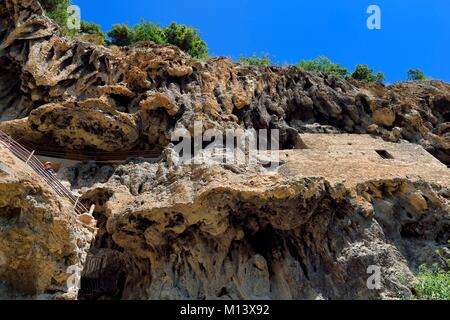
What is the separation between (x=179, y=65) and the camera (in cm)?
1842

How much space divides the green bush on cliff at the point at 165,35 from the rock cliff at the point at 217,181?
1242cm

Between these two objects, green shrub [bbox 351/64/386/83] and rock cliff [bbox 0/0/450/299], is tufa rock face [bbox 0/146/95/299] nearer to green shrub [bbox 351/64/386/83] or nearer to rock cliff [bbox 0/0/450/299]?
rock cliff [bbox 0/0/450/299]

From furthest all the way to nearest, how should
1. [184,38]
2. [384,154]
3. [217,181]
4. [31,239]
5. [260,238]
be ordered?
[184,38] → [384,154] → [260,238] → [217,181] → [31,239]

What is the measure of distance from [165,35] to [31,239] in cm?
2624

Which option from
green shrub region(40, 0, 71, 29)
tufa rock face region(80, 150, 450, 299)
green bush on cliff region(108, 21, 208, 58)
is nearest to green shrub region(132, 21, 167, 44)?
green bush on cliff region(108, 21, 208, 58)

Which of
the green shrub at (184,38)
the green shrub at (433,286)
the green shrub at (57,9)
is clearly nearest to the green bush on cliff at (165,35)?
the green shrub at (184,38)

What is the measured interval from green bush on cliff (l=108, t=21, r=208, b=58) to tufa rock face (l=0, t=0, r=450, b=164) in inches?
488

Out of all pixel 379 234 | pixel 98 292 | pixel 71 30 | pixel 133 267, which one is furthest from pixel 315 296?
pixel 71 30

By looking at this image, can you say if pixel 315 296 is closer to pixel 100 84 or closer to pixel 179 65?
pixel 179 65

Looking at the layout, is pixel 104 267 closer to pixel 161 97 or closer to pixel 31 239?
pixel 31 239

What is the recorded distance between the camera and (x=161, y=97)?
54.1ft

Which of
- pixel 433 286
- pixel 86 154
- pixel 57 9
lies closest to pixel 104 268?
pixel 86 154

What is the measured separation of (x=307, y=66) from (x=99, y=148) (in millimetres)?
23085

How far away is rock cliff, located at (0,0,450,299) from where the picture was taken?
11.9 m
